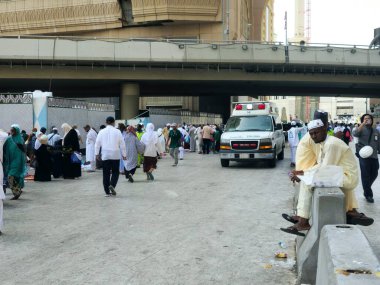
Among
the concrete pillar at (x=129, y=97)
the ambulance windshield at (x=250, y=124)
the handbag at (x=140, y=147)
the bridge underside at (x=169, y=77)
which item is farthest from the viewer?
the concrete pillar at (x=129, y=97)

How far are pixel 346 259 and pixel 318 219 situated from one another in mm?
1595

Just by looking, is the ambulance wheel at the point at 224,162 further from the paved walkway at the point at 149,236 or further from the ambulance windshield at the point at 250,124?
the paved walkway at the point at 149,236

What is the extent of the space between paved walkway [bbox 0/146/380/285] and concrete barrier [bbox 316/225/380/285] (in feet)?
5.18

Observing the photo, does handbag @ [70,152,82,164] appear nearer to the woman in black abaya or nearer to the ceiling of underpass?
the woman in black abaya

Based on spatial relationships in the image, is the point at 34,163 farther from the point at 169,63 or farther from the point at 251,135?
the point at 169,63

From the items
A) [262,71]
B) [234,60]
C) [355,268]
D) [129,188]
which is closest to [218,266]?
[355,268]

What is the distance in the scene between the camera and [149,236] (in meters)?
7.09

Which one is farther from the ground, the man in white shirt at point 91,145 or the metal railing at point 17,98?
the metal railing at point 17,98

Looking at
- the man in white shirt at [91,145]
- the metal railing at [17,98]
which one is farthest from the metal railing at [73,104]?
the man in white shirt at [91,145]

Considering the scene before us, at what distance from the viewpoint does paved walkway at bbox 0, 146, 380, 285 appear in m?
5.30

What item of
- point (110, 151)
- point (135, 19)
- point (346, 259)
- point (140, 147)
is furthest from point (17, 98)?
point (135, 19)

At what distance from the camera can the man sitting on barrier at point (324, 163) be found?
16.6 ft

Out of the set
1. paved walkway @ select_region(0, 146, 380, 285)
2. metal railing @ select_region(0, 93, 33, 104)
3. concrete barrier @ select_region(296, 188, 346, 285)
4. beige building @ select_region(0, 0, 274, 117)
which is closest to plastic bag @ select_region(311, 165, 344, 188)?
concrete barrier @ select_region(296, 188, 346, 285)

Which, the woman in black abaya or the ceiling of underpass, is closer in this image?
the woman in black abaya
